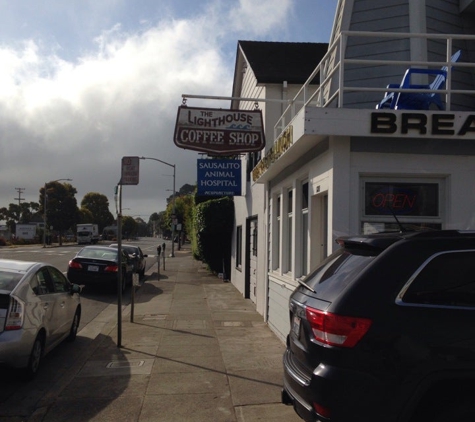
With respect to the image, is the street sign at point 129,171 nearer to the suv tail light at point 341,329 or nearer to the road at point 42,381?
the road at point 42,381

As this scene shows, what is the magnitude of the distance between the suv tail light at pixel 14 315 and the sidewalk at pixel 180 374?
0.97 meters

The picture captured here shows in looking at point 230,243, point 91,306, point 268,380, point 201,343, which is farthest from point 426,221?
point 230,243

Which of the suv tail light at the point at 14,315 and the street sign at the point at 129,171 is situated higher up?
the street sign at the point at 129,171

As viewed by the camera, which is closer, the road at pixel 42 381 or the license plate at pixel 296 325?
the license plate at pixel 296 325

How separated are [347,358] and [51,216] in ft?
251

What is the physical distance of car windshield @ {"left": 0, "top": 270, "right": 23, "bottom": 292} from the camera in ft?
23.5

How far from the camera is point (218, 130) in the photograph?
10047 millimetres

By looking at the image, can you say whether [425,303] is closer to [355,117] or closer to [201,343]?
[355,117]

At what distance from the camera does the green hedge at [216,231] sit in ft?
69.4

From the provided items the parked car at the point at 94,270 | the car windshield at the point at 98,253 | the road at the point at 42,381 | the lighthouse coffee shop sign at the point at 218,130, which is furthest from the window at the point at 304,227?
the car windshield at the point at 98,253

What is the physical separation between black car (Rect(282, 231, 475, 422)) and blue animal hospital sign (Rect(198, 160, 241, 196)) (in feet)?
40.9

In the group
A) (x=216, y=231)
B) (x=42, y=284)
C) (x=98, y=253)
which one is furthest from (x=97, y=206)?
(x=42, y=284)

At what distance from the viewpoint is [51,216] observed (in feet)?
249

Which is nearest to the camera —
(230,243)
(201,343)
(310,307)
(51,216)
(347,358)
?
(347,358)
